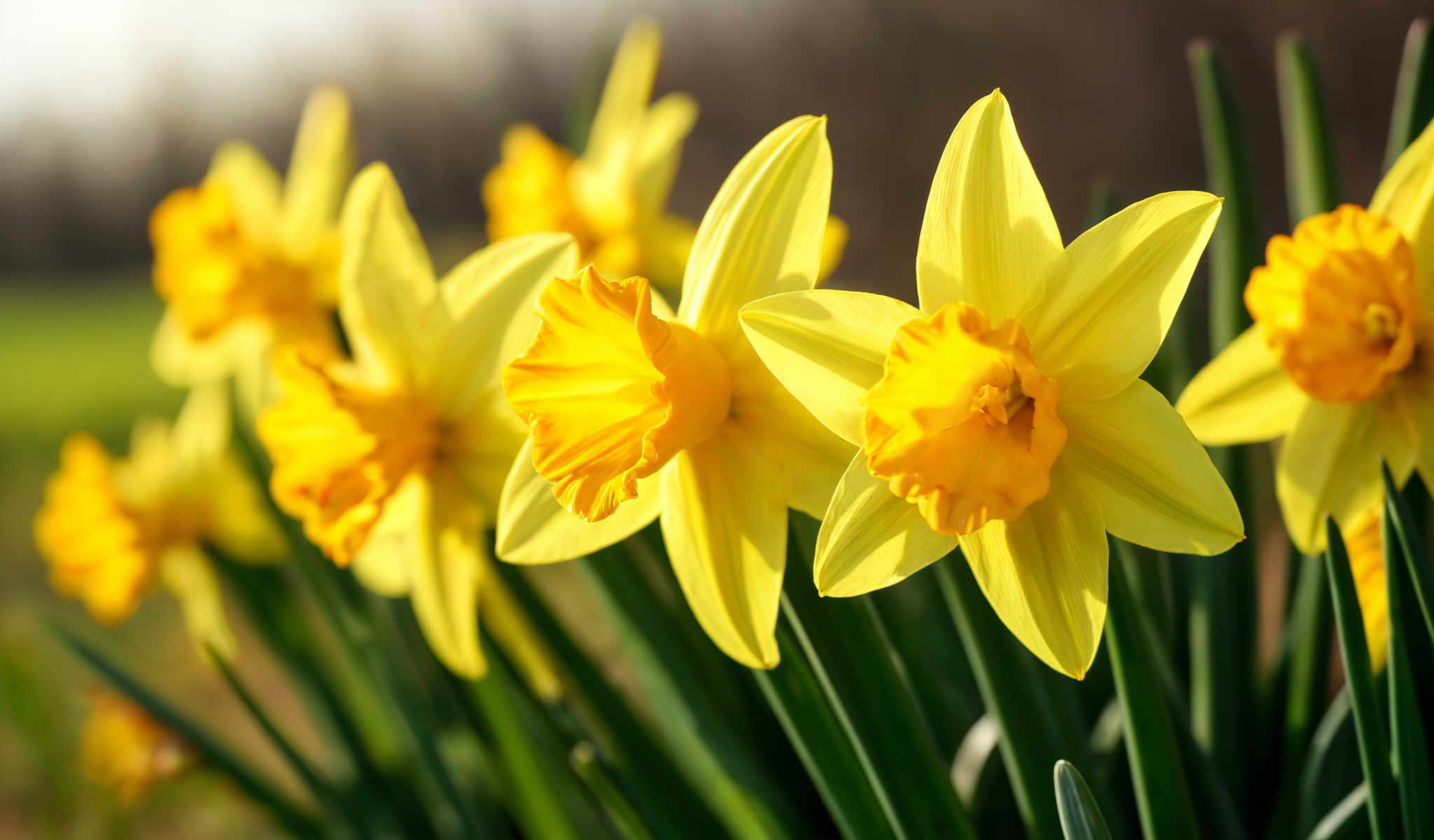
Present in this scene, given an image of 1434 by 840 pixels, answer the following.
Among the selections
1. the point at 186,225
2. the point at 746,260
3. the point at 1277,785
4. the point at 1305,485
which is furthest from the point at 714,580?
the point at 186,225

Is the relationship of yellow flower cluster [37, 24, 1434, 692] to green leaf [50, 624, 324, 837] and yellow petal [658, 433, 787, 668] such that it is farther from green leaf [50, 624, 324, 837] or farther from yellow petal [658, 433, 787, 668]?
green leaf [50, 624, 324, 837]

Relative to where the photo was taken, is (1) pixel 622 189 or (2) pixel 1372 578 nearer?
(2) pixel 1372 578

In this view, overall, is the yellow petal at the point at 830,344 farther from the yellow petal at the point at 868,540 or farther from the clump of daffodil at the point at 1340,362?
the clump of daffodil at the point at 1340,362

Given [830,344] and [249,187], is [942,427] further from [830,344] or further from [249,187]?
[249,187]

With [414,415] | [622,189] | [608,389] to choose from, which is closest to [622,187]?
[622,189]

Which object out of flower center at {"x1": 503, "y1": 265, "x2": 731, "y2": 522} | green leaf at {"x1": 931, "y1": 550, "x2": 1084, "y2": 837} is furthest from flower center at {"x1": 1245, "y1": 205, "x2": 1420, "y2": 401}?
flower center at {"x1": 503, "y1": 265, "x2": 731, "y2": 522}

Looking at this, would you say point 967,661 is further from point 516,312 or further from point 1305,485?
point 516,312
